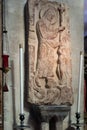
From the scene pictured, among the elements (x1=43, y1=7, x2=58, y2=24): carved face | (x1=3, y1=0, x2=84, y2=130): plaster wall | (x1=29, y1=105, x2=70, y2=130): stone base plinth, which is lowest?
(x1=29, y1=105, x2=70, y2=130): stone base plinth

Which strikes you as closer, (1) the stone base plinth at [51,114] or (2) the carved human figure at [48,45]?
(1) the stone base plinth at [51,114]

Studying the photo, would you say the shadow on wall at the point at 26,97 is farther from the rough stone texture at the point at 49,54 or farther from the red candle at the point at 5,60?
the red candle at the point at 5,60

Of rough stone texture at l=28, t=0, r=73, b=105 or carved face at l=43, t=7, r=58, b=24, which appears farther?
carved face at l=43, t=7, r=58, b=24

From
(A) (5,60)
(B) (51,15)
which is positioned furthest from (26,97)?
(B) (51,15)

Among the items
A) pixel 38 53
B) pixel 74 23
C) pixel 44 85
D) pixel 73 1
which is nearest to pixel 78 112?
pixel 44 85

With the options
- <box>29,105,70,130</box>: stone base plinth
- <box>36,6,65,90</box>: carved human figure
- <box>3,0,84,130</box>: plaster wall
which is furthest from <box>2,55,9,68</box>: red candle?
<box>29,105,70,130</box>: stone base plinth

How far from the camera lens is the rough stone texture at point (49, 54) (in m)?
2.92

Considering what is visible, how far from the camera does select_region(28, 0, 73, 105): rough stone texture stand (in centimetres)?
292

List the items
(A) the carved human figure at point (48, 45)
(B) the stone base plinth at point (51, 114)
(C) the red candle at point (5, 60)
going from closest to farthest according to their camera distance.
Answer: (C) the red candle at point (5, 60) < (B) the stone base plinth at point (51, 114) < (A) the carved human figure at point (48, 45)

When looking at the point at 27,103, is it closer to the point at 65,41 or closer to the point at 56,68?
the point at 56,68

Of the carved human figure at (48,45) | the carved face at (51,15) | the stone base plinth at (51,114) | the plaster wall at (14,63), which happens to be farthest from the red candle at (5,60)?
the carved face at (51,15)

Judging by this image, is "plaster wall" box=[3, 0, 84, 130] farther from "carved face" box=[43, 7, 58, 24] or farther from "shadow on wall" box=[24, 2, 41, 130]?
"carved face" box=[43, 7, 58, 24]

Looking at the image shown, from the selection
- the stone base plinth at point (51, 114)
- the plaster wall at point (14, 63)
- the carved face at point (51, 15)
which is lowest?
the stone base plinth at point (51, 114)

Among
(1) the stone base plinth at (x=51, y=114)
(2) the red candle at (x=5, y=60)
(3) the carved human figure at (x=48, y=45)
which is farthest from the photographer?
(3) the carved human figure at (x=48, y=45)
